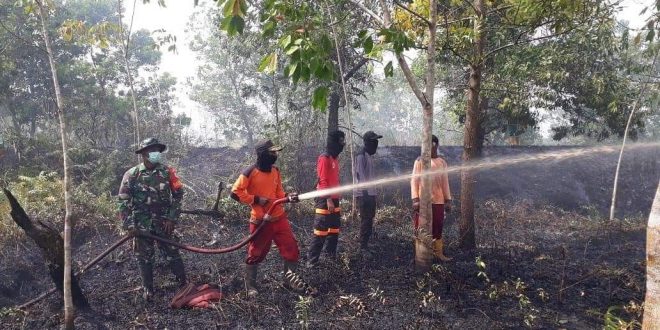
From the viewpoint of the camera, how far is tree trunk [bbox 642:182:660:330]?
1912mm

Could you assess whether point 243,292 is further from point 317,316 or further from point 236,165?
point 236,165

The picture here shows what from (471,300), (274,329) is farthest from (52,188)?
(471,300)

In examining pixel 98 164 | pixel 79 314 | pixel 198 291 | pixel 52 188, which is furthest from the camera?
pixel 98 164

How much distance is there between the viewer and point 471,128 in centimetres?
580

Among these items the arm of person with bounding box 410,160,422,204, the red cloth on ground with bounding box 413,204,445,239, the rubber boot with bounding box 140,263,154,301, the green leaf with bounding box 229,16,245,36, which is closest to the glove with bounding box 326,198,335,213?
the arm of person with bounding box 410,160,422,204

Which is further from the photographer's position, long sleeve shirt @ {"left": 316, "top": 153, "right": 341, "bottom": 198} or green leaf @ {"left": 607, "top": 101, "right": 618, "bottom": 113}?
green leaf @ {"left": 607, "top": 101, "right": 618, "bottom": 113}

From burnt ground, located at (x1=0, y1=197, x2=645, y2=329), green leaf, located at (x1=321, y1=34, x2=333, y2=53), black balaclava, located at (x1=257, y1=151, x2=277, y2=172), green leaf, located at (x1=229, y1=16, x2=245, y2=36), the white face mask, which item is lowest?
burnt ground, located at (x1=0, y1=197, x2=645, y2=329)

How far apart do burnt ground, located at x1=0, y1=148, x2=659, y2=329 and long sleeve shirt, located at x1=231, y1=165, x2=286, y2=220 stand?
0.95m

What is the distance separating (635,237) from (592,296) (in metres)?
5.02

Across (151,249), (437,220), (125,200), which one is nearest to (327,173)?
(437,220)

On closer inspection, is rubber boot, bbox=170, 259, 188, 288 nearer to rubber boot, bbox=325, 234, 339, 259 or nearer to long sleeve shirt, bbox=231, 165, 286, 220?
long sleeve shirt, bbox=231, 165, 286, 220

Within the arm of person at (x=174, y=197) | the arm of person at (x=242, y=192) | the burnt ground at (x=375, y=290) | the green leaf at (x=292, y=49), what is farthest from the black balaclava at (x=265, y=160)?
the green leaf at (x=292, y=49)

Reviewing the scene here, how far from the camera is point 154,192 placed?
5043 millimetres

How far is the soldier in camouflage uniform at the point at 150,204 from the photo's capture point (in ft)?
16.1
